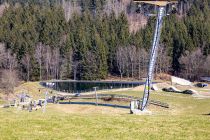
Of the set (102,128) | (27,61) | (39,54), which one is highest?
(39,54)

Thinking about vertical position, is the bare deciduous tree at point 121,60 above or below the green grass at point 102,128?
above

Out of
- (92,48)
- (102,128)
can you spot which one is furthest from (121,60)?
(102,128)

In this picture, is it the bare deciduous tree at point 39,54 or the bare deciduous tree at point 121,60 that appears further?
the bare deciduous tree at point 121,60

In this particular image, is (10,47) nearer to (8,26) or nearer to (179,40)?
(8,26)

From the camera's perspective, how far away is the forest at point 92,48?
104 meters

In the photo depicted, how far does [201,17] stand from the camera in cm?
12850

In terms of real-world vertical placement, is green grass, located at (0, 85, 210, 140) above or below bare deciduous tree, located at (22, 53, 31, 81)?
below

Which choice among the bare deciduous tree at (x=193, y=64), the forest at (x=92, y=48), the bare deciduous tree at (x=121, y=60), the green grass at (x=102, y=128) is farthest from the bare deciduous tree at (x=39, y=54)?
the green grass at (x=102, y=128)

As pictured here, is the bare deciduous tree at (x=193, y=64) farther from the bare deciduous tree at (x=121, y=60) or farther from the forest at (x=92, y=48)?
the bare deciduous tree at (x=121, y=60)

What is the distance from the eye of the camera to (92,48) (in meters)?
109

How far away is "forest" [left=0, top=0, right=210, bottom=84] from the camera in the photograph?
342ft

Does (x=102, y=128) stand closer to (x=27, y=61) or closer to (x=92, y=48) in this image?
(x=27, y=61)

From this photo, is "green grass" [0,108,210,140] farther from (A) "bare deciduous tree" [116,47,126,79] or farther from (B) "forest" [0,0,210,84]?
(A) "bare deciduous tree" [116,47,126,79]

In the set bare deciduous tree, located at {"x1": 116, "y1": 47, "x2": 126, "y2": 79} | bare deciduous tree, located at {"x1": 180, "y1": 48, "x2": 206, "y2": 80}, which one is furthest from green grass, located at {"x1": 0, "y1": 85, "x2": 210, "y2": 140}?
bare deciduous tree, located at {"x1": 116, "y1": 47, "x2": 126, "y2": 79}
